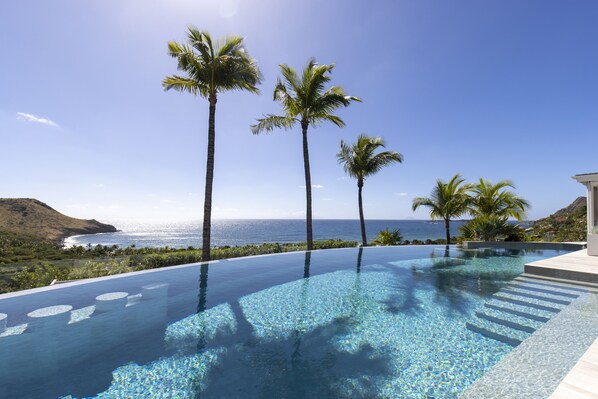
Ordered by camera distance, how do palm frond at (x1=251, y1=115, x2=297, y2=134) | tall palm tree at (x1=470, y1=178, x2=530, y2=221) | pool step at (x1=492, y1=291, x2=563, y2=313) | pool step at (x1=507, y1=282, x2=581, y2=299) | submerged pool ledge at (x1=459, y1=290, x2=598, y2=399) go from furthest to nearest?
tall palm tree at (x1=470, y1=178, x2=530, y2=221)
palm frond at (x1=251, y1=115, x2=297, y2=134)
pool step at (x1=507, y1=282, x2=581, y2=299)
pool step at (x1=492, y1=291, x2=563, y2=313)
submerged pool ledge at (x1=459, y1=290, x2=598, y2=399)

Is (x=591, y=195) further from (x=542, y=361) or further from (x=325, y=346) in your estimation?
(x=325, y=346)

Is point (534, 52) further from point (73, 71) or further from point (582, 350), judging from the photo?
point (73, 71)

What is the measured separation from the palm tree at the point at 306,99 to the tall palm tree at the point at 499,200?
1220cm

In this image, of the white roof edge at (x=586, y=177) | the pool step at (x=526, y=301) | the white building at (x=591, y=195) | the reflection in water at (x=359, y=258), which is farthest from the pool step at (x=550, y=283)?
the white roof edge at (x=586, y=177)

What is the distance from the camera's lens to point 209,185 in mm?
10609

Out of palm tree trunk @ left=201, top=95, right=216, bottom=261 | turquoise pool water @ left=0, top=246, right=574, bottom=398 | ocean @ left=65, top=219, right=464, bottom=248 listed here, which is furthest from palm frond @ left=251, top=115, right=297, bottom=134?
ocean @ left=65, top=219, right=464, bottom=248

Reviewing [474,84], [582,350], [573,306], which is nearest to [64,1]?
[582,350]

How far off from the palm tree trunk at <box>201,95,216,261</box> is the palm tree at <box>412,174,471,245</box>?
51.5 ft

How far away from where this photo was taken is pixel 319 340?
14.5 ft

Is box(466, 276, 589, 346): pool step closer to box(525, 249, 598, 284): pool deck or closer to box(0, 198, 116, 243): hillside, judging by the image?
box(525, 249, 598, 284): pool deck

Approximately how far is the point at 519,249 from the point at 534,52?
10572 mm

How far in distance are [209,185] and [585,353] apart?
10.8m

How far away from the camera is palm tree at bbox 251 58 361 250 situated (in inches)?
529

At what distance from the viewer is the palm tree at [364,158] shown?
1781 centimetres
